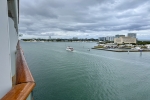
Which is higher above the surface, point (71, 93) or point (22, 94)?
point (22, 94)

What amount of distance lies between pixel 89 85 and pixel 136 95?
375 cm

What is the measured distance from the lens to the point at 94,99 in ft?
27.9

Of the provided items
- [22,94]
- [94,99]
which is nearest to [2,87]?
[22,94]

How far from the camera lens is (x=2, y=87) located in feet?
2.10

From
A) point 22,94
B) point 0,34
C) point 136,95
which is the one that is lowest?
point 136,95

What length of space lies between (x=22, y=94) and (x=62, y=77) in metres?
12.4

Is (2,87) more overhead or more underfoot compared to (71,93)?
more overhead

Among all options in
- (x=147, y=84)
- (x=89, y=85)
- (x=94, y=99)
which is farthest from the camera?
(x=147, y=84)

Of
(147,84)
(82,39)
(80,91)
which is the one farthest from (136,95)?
(82,39)

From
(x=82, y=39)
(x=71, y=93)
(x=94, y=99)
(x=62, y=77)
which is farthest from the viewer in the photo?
(x=82, y=39)

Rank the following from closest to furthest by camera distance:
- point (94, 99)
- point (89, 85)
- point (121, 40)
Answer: point (94, 99)
point (89, 85)
point (121, 40)

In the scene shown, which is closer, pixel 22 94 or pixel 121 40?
pixel 22 94

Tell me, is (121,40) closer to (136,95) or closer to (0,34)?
(136,95)

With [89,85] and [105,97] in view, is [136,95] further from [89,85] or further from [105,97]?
[89,85]
